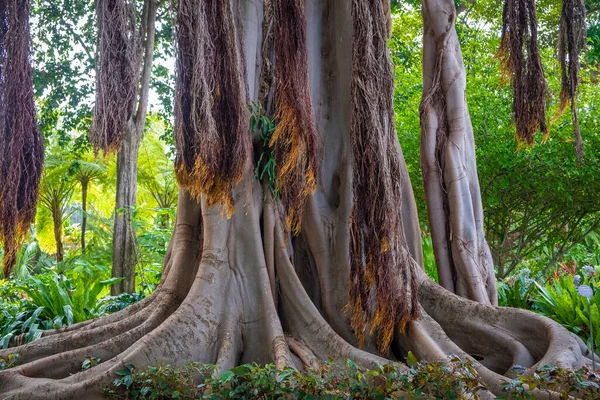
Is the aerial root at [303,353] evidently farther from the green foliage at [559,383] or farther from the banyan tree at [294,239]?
the green foliage at [559,383]

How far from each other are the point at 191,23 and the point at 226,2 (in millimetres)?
315

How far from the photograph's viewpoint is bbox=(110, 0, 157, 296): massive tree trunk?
391 inches

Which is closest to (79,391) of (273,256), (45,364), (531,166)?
(45,364)

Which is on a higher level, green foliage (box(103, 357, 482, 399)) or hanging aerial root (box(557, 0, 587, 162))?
hanging aerial root (box(557, 0, 587, 162))

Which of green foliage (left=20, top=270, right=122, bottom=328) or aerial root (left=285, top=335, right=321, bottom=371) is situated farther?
green foliage (left=20, top=270, right=122, bottom=328)

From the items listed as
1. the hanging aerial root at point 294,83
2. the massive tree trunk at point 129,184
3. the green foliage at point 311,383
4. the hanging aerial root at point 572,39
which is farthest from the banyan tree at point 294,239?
the massive tree trunk at point 129,184

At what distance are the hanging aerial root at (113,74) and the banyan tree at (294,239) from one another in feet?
1.09

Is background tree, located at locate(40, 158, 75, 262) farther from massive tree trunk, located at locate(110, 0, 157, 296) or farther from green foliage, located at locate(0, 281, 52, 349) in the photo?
green foliage, located at locate(0, 281, 52, 349)

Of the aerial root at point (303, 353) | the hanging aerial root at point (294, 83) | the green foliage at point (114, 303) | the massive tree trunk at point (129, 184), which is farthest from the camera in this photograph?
the massive tree trunk at point (129, 184)

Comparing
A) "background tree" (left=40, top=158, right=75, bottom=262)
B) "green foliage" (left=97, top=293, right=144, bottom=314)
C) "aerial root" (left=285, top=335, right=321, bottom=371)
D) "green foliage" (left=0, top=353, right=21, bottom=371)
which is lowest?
"green foliage" (left=0, top=353, right=21, bottom=371)

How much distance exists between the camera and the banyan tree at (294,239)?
390 centimetres

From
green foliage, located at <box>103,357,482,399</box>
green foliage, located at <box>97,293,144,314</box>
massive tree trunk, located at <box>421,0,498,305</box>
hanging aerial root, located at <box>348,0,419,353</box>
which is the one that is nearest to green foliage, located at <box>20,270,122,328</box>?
green foliage, located at <box>97,293,144,314</box>

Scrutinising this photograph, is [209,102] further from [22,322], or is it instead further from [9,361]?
[22,322]

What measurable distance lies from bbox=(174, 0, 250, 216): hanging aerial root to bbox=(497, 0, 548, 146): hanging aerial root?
130 inches
